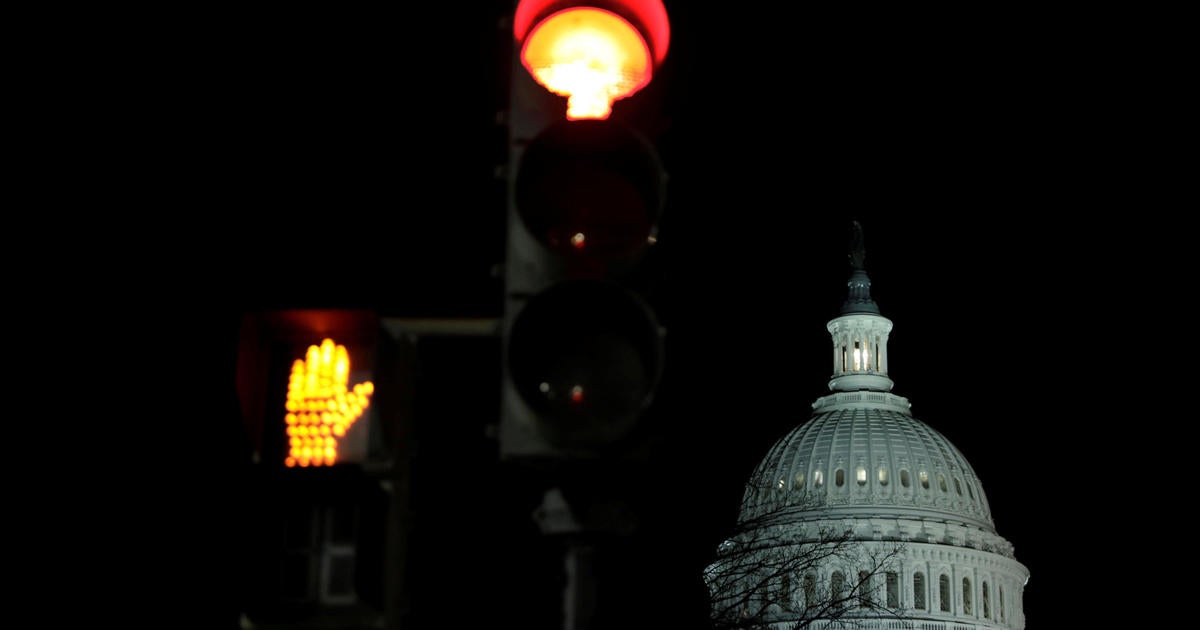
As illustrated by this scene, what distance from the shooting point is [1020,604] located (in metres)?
88.8

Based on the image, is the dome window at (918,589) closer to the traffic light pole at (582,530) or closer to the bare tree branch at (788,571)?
the bare tree branch at (788,571)

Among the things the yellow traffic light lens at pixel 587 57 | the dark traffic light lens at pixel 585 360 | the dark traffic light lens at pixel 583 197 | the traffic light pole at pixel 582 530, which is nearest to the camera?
the traffic light pole at pixel 582 530

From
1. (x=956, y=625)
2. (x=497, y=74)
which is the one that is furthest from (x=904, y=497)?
(x=497, y=74)

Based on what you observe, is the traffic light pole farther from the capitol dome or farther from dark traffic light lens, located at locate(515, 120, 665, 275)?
the capitol dome

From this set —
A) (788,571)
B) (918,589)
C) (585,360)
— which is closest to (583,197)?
(585,360)

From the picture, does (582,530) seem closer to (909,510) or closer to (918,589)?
(909,510)

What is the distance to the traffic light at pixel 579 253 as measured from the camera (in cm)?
398

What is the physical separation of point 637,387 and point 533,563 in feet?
1.45

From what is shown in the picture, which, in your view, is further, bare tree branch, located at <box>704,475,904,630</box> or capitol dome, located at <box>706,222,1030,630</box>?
capitol dome, located at <box>706,222,1030,630</box>

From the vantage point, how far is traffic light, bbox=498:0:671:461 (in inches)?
157

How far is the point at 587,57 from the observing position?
4516mm

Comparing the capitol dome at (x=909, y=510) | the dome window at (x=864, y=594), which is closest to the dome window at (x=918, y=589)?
the capitol dome at (x=909, y=510)

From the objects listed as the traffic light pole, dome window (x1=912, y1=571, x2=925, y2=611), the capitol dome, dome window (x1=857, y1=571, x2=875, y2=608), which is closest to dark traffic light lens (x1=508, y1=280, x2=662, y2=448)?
the traffic light pole

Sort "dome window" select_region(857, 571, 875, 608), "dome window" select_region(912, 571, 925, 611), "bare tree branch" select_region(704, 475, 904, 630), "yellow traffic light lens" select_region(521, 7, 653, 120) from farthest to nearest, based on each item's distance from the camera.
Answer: "dome window" select_region(912, 571, 925, 611)
"dome window" select_region(857, 571, 875, 608)
"bare tree branch" select_region(704, 475, 904, 630)
"yellow traffic light lens" select_region(521, 7, 653, 120)
